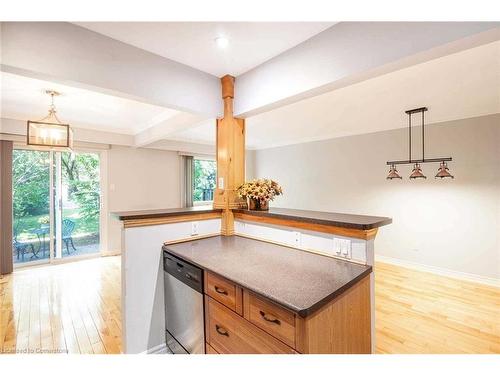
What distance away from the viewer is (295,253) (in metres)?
1.67

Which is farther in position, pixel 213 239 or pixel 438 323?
pixel 438 323

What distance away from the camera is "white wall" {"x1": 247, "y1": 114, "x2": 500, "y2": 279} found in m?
3.25

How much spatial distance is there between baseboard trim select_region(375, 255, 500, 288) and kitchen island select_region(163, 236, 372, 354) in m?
3.21

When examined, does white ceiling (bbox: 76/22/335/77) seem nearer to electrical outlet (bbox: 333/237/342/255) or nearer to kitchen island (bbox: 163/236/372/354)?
electrical outlet (bbox: 333/237/342/255)

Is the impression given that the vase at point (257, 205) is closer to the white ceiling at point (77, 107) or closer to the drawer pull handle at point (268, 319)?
the drawer pull handle at point (268, 319)

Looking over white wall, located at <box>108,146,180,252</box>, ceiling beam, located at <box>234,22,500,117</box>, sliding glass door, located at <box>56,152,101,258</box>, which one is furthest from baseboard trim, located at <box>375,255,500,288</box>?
sliding glass door, located at <box>56,152,101,258</box>

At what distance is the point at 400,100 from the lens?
2.83 metres

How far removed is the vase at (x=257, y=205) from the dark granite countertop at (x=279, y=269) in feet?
1.10

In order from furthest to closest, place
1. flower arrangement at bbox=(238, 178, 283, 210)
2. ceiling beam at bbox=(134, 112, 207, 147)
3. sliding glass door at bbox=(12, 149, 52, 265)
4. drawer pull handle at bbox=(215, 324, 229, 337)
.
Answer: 1. sliding glass door at bbox=(12, 149, 52, 265)
2. ceiling beam at bbox=(134, 112, 207, 147)
3. flower arrangement at bbox=(238, 178, 283, 210)
4. drawer pull handle at bbox=(215, 324, 229, 337)

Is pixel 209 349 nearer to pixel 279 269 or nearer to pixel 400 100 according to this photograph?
pixel 279 269

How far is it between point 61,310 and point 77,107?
8.52 ft
